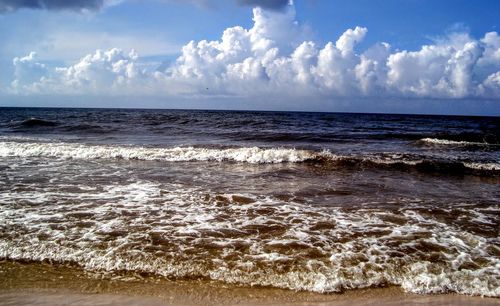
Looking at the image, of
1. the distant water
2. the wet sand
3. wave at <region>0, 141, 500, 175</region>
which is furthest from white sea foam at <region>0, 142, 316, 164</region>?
the wet sand

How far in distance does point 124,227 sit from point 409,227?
586 centimetres

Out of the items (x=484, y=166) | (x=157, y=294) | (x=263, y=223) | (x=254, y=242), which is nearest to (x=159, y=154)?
(x=263, y=223)

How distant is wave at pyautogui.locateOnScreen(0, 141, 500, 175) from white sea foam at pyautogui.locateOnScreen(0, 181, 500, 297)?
24.2 ft

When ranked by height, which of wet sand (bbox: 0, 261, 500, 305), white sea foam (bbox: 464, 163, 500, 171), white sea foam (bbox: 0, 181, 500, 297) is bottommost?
wet sand (bbox: 0, 261, 500, 305)

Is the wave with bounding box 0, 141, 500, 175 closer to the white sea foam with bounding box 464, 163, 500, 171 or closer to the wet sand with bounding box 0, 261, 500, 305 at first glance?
the white sea foam with bounding box 464, 163, 500, 171

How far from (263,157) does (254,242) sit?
1060 cm

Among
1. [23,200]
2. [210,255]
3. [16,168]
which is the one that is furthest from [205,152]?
[210,255]

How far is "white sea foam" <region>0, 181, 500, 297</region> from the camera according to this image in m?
4.82

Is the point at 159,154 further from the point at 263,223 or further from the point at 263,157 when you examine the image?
the point at 263,223

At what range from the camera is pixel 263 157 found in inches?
650

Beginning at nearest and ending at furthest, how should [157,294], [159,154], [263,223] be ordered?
[157,294]
[263,223]
[159,154]

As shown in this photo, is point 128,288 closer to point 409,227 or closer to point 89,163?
point 409,227

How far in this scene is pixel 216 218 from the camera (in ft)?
24.1

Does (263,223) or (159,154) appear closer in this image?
(263,223)
